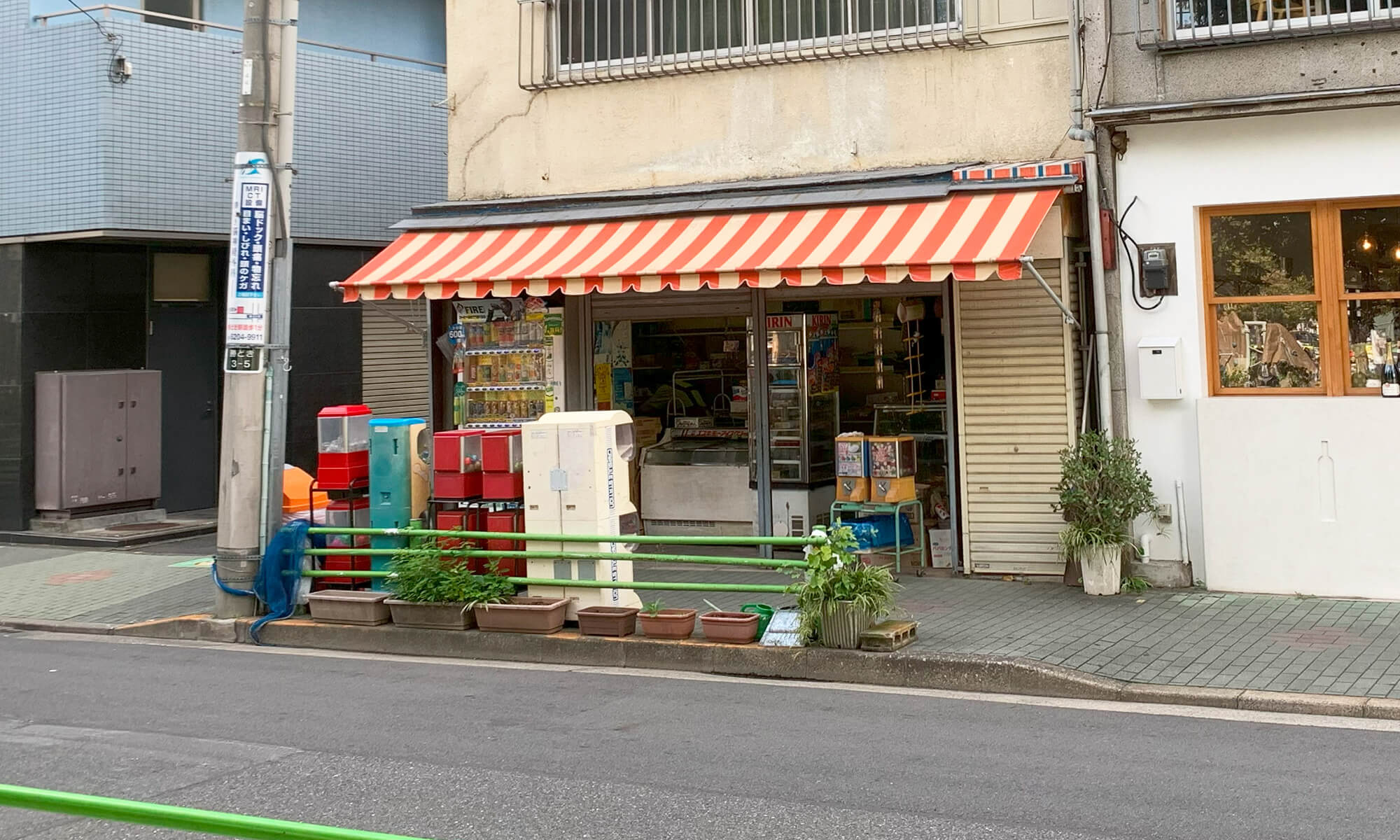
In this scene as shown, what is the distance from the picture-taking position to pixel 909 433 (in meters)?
12.7

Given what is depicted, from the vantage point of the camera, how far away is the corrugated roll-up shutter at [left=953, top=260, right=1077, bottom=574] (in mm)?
11719

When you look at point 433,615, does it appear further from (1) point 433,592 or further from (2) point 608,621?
(2) point 608,621

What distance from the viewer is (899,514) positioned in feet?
40.6

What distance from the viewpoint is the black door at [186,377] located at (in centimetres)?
1742

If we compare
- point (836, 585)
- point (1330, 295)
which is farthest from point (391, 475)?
point (1330, 295)

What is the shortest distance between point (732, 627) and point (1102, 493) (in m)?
3.52

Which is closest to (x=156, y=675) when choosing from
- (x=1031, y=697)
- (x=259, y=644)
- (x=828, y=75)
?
(x=259, y=644)

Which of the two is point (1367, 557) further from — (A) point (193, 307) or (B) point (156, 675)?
(A) point (193, 307)

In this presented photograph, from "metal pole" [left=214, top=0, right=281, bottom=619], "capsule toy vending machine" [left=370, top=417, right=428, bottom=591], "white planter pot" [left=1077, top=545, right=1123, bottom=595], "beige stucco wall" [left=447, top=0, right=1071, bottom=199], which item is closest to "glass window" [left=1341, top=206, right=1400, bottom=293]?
"beige stucco wall" [left=447, top=0, right=1071, bottom=199]

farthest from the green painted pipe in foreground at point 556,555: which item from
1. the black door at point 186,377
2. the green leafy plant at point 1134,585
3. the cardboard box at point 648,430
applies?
the black door at point 186,377

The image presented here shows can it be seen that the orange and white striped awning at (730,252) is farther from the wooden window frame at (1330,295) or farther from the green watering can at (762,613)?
the green watering can at (762,613)

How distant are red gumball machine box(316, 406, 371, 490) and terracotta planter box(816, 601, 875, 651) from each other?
4.95m

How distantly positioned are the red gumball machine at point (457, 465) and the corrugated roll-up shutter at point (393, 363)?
25.7 feet

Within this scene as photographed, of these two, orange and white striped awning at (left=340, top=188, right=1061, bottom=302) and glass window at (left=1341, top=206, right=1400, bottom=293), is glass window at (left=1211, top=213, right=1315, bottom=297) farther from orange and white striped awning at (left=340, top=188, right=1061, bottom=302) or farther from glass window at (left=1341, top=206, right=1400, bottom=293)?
orange and white striped awning at (left=340, top=188, right=1061, bottom=302)
